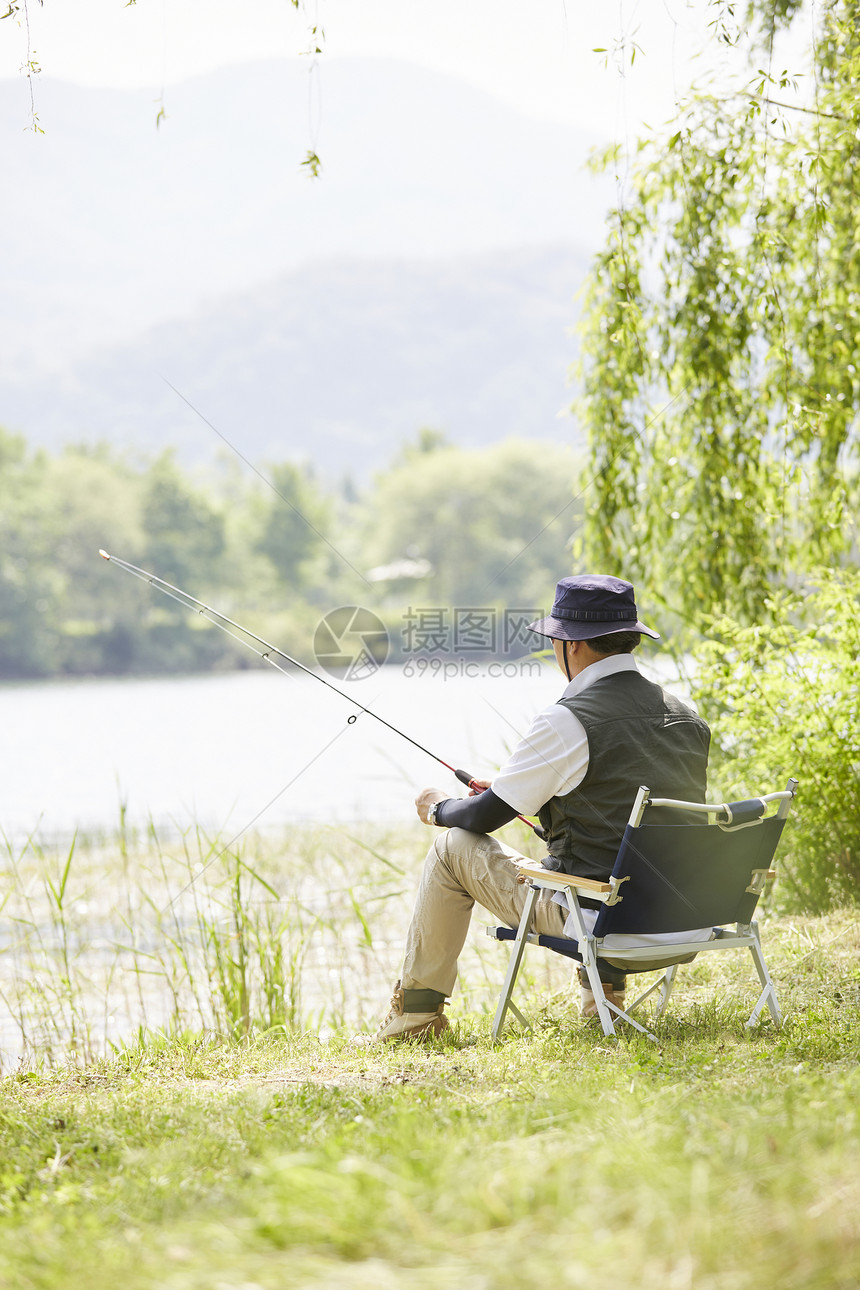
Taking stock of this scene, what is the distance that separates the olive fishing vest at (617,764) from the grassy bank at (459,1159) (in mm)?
511

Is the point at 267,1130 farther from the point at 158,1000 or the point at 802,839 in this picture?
the point at 158,1000

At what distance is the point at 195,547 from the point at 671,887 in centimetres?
3433

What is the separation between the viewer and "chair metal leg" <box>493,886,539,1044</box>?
9.83 feet

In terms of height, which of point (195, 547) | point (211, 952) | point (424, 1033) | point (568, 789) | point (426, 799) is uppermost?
point (195, 547)

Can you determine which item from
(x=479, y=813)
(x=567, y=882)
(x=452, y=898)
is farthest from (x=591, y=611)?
(x=452, y=898)

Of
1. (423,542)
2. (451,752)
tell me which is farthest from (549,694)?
(423,542)

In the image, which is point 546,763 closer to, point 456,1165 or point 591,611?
point 591,611

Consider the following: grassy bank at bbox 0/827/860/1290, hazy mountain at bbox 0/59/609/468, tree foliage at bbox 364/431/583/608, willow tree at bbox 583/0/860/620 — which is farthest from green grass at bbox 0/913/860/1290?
hazy mountain at bbox 0/59/609/468

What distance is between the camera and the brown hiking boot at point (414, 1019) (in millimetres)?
3191

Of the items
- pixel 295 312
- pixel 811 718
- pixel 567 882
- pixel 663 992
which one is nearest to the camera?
pixel 567 882

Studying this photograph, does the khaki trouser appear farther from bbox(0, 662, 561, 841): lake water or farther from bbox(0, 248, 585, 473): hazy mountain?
bbox(0, 248, 585, 473): hazy mountain

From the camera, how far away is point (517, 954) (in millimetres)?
3023

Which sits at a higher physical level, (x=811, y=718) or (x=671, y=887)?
(x=811, y=718)

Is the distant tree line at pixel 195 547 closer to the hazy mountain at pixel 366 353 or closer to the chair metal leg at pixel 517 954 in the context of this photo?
the chair metal leg at pixel 517 954
